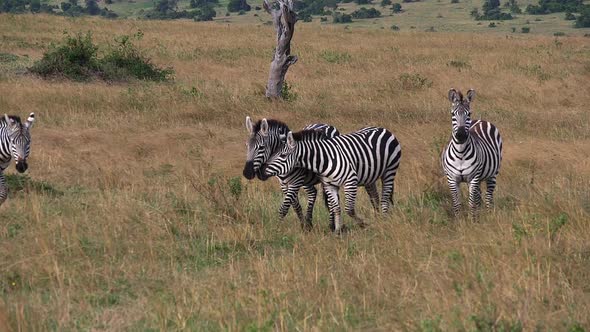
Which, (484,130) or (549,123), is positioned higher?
(484,130)

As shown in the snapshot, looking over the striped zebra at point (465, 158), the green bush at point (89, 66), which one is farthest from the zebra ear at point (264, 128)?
the green bush at point (89, 66)

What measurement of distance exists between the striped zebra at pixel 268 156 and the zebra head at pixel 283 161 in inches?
2.0

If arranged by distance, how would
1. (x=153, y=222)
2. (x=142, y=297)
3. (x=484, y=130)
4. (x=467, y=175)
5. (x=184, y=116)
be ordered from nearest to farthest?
1. (x=142, y=297)
2. (x=153, y=222)
3. (x=467, y=175)
4. (x=484, y=130)
5. (x=184, y=116)

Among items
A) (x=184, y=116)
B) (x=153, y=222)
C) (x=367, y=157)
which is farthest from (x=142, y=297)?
(x=184, y=116)

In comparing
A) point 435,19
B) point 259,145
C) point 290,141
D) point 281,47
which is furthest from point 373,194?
point 435,19

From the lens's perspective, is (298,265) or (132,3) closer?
(298,265)

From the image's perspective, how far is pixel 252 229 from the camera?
793 cm

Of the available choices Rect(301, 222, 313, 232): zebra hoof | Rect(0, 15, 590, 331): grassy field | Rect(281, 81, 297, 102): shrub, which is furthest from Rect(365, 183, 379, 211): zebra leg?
Rect(281, 81, 297, 102): shrub

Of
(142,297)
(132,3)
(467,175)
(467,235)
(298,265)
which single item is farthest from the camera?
(132,3)

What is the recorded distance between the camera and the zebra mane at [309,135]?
8.63 meters

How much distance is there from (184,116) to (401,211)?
8.23 meters

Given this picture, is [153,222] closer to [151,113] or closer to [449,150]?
[449,150]

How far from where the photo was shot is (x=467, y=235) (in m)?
7.39

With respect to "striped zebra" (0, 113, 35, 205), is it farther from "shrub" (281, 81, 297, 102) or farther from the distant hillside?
the distant hillside
